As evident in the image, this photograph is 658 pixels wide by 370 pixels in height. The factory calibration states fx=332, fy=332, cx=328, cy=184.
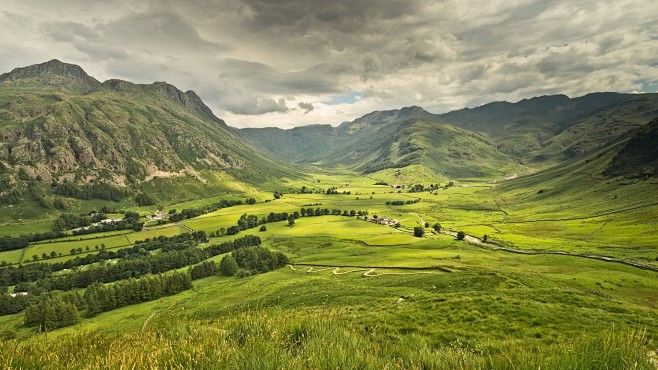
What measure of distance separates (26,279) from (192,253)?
213 ft

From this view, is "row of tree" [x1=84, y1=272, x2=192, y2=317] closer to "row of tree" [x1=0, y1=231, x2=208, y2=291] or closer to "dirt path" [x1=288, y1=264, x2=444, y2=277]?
"dirt path" [x1=288, y1=264, x2=444, y2=277]

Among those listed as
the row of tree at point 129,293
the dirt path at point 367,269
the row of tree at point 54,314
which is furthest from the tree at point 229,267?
the row of tree at point 54,314

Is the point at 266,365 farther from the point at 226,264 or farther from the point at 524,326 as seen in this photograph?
the point at 226,264

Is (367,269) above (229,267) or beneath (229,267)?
above

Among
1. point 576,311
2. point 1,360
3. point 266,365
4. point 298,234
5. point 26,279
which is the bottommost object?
point 26,279

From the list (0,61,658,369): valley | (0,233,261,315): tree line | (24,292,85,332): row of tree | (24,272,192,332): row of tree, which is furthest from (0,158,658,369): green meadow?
(0,233,261,315): tree line

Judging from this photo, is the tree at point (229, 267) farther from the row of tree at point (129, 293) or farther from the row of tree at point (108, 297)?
the row of tree at point (129, 293)

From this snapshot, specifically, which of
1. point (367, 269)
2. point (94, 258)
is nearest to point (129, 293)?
point (367, 269)

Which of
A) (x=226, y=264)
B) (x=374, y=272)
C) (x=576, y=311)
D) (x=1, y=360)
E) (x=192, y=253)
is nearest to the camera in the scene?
(x=1, y=360)

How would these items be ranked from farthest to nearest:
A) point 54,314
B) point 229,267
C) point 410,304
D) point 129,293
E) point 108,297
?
point 229,267 < point 129,293 < point 108,297 < point 54,314 < point 410,304

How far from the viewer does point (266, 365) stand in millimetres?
5473

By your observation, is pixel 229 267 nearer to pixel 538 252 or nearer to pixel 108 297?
pixel 108 297

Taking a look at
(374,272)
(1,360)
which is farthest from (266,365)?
(374,272)

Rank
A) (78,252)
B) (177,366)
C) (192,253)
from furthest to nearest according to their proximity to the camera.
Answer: (78,252) < (192,253) < (177,366)
